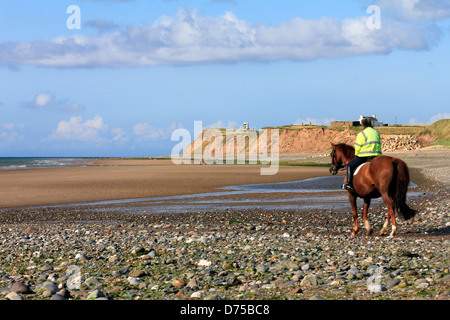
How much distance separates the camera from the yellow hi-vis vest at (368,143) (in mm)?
15742

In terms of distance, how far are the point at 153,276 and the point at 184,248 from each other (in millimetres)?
2933

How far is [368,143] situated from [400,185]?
1755mm

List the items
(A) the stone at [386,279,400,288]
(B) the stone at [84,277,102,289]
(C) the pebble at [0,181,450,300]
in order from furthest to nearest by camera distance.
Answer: (B) the stone at [84,277,102,289]
(C) the pebble at [0,181,450,300]
(A) the stone at [386,279,400,288]

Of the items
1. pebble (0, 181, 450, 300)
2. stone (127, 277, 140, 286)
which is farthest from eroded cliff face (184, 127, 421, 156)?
stone (127, 277, 140, 286)

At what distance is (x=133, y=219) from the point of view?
2208 cm

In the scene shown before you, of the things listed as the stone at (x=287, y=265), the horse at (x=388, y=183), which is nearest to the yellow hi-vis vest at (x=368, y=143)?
the horse at (x=388, y=183)

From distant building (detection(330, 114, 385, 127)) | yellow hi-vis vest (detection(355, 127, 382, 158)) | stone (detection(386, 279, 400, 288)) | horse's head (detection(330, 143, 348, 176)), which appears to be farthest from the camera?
distant building (detection(330, 114, 385, 127))

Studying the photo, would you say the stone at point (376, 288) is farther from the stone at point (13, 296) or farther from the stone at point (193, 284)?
the stone at point (13, 296)

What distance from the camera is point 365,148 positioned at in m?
15.9

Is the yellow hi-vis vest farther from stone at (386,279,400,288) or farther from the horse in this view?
stone at (386,279,400,288)

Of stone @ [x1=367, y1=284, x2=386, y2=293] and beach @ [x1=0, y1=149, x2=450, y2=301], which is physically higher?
stone @ [x1=367, y1=284, x2=386, y2=293]

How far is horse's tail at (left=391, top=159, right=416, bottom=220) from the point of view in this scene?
14750mm

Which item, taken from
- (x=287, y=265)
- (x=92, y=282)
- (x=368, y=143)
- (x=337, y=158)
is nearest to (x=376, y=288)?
(x=287, y=265)

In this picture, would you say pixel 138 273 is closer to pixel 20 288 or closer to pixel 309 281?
pixel 20 288
